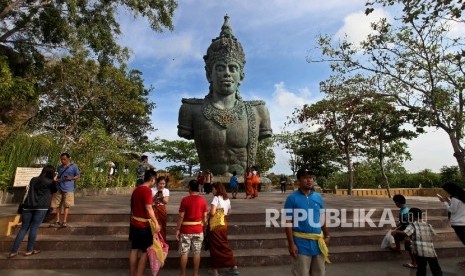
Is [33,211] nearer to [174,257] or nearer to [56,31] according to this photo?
[174,257]

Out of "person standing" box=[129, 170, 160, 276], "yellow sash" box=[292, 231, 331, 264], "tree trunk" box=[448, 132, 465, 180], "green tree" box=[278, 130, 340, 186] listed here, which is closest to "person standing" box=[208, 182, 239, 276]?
"person standing" box=[129, 170, 160, 276]

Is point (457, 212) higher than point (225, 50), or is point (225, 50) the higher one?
point (225, 50)

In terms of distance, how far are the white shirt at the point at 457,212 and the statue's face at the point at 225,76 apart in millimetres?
9966

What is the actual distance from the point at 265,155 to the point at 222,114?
66.3 ft

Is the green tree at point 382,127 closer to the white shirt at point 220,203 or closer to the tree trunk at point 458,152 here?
the tree trunk at point 458,152

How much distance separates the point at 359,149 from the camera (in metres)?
22.5

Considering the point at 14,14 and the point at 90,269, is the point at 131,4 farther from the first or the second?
the point at 90,269

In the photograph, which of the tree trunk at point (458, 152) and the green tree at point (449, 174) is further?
the green tree at point (449, 174)

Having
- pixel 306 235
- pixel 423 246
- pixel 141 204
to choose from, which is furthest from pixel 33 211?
pixel 423 246

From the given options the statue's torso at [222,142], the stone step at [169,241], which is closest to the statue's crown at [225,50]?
the statue's torso at [222,142]

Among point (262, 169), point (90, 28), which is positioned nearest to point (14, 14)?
point (90, 28)

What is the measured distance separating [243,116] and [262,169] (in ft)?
64.9

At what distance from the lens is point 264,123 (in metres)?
15.5

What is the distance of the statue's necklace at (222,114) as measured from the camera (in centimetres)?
1439
